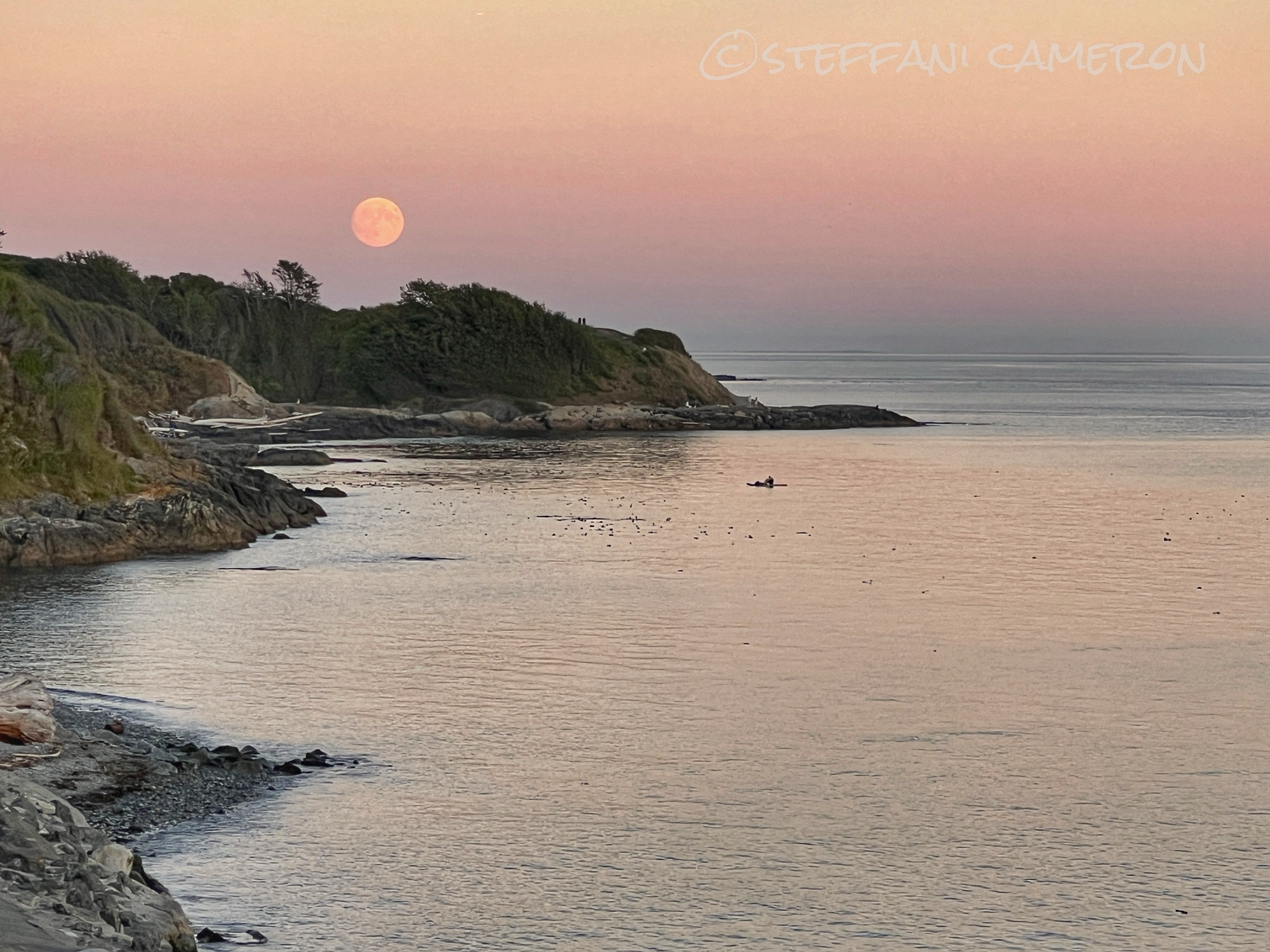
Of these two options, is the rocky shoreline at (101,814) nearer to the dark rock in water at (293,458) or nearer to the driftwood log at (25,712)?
the driftwood log at (25,712)

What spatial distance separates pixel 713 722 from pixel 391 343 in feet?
422

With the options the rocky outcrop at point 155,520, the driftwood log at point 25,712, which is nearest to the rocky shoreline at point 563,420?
the rocky outcrop at point 155,520

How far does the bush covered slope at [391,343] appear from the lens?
14075 cm

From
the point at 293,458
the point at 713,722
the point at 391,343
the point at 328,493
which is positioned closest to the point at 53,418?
the point at 328,493

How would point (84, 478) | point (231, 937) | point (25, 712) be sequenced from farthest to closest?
point (84, 478) → point (25, 712) → point (231, 937)

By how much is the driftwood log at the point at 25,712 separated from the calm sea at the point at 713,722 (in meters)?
2.91

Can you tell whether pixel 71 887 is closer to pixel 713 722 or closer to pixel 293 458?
pixel 713 722

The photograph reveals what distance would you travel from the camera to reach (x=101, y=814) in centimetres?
1780

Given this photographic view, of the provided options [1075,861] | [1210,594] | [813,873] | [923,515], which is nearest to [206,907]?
[813,873]

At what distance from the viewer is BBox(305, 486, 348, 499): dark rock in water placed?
62.0 meters

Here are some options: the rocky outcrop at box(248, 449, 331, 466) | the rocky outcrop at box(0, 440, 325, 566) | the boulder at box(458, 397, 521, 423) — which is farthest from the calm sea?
the boulder at box(458, 397, 521, 423)

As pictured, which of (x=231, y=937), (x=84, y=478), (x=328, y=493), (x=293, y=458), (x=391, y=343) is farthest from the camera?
(x=391, y=343)

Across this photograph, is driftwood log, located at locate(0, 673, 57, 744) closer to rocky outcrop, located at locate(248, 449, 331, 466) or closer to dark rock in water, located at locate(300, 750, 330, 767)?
dark rock in water, located at locate(300, 750, 330, 767)

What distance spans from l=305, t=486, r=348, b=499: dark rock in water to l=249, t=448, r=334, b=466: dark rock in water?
14.4 m
